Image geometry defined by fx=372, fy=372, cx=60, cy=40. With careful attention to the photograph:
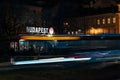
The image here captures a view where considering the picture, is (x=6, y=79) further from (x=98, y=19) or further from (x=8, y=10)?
(x=98, y=19)

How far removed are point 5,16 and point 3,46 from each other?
46.8ft

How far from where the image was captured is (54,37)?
45000mm

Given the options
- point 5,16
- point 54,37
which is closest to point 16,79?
point 54,37


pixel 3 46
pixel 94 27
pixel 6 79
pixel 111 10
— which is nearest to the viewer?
pixel 6 79

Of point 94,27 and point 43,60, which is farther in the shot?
point 94,27

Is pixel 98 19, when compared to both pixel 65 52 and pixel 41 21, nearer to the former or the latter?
pixel 41 21

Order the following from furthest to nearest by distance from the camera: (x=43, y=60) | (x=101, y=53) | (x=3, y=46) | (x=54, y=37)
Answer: (x=3, y=46) < (x=54, y=37) < (x=43, y=60) < (x=101, y=53)

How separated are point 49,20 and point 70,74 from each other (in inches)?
1747

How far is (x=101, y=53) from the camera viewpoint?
39.1m

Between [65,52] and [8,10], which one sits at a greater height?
[8,10]

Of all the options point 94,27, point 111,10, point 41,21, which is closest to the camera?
point 41,21

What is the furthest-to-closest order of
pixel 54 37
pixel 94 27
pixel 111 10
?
pixel 111 10, pixel 94 27, pixel 54 37

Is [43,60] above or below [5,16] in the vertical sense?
below

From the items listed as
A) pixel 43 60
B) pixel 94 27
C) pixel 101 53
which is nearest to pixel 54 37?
pixel 43 60
